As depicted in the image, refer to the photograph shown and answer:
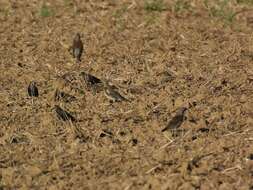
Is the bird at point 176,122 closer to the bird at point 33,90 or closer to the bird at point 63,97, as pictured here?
the bird at point 63,97

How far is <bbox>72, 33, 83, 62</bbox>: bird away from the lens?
7020 mm

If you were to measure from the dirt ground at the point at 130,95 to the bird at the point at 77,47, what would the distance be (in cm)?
7

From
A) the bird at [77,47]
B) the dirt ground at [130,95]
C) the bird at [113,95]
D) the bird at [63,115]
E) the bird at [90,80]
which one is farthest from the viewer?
the bird at [77,47]

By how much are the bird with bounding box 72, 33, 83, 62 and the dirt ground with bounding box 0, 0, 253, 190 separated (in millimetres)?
70

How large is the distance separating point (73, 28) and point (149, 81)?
1943 mm

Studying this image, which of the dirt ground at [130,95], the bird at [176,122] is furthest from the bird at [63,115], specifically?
the bird at [176,122]

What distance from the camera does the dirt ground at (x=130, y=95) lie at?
15.7ft

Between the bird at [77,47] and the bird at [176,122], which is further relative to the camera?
the bird at [77,47]

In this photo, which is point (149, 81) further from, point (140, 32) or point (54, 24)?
point (54, 24)

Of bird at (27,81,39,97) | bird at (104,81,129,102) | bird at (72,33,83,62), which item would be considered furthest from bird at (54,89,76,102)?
bird at (72,33,83,62)

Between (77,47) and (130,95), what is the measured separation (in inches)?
49.6

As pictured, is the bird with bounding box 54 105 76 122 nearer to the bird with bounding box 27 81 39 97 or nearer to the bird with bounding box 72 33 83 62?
the bird with bounding box 27 81 39 97

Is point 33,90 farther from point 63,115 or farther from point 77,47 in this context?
point 77,47

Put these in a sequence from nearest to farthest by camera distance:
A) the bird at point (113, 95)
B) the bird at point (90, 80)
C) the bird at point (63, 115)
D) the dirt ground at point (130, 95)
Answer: the dirt ground at point (130, 95), the bird at point (63, 115), the bird at point (113, 95), the bird at point (90, 80)
